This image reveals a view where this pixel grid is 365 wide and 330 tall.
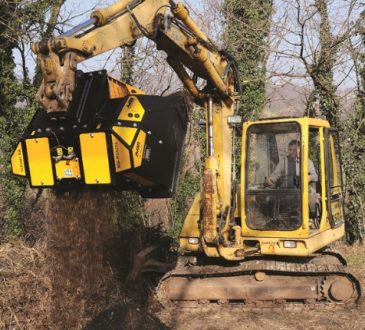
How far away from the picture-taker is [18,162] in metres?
4.74

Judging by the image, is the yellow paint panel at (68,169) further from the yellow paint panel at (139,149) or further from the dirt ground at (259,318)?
the dirt ground at (259,318)

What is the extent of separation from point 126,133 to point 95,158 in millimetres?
334

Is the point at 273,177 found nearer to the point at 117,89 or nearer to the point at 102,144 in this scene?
the point at 117,89

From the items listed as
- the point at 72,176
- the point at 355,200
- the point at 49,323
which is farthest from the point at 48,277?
the point at 355,200

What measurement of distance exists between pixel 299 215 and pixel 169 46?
272 centimetres

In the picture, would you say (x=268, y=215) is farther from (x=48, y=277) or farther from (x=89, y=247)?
(x=48, y=277)

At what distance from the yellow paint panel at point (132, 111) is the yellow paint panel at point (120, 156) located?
0.30 m

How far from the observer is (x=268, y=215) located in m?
6.88

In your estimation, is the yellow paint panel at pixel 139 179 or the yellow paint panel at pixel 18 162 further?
the yellow paint panel at pixel 18 162

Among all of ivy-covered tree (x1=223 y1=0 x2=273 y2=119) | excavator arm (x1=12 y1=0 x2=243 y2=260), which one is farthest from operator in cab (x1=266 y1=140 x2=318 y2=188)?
ivy-covered tree (x1=223 y1=0 x2=273 y2=119)

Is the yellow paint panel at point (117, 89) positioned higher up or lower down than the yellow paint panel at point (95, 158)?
higher up

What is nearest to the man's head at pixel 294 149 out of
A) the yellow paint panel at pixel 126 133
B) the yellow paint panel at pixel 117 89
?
the yellow paint panel at pixel 117 89

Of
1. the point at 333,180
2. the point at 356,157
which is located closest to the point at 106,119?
the point at 333,180

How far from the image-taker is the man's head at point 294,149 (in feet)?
22.0
